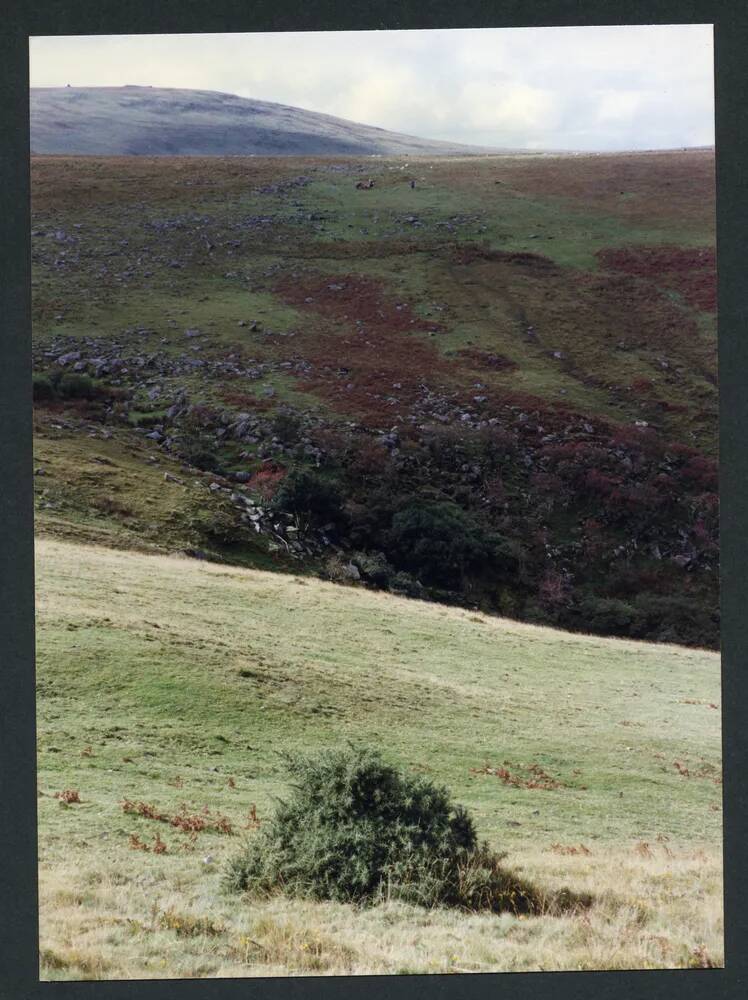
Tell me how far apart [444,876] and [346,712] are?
4846 millimetres

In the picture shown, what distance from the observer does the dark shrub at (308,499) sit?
18406mm

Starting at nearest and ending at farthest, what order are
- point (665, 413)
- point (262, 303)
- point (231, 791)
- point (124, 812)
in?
point (124, 812) < point (231, 791) < point (665, 413) < point (262, 303)

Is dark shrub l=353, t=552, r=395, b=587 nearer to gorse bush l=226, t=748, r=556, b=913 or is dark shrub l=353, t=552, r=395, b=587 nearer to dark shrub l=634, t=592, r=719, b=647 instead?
dark shrub l=634, t=592, r=719, b=647

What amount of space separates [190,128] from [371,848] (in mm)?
30214

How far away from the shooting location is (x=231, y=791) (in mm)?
9367

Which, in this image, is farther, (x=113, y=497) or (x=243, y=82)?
(x=243, y=82)

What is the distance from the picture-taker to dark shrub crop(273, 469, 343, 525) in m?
18.4

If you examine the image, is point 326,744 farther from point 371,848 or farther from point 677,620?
point 677,620

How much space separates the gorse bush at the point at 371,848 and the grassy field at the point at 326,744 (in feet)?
0.76

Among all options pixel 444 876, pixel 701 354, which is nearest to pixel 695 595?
pixel 701 354

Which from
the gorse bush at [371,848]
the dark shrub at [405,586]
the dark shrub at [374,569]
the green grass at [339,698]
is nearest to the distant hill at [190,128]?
the dark shrub at [374,569]

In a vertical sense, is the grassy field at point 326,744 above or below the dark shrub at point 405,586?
below

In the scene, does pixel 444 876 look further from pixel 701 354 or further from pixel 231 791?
pixel 701 354

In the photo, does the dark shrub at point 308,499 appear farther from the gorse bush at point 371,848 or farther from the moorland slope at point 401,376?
the gorse bush at point 371,848
